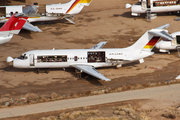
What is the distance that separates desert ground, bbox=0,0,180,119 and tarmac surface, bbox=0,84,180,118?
262 centimetres

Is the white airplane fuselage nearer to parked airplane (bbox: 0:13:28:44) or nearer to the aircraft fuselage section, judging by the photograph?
the aircraft fuselage section

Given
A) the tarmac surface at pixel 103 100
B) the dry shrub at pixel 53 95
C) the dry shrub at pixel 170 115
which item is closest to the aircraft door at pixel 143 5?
the tarmac surface at pixel 103 100

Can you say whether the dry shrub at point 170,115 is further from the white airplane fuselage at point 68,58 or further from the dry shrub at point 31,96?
the dry shrub at point 31,96

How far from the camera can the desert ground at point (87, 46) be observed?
36.7 metres

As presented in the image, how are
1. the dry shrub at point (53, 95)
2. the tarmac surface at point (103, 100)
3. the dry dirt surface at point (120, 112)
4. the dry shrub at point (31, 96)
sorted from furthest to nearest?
1. the dry shrub at point (31, 96)
2. the dry shrub at point (53, 95)
3. the tarmac surface at point (103, 100)
4. the dry dirt surface at point (120, 112)

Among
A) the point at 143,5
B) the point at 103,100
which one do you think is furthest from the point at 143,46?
the point at 143,5

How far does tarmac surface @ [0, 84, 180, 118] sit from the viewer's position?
99.9ft

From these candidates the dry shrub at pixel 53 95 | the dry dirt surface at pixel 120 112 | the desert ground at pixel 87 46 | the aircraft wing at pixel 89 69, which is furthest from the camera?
the aircraft wing at pixel 89 69

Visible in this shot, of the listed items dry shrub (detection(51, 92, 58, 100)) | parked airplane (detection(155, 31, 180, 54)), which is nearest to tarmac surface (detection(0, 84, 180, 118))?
dry shrub (detection(51, 92, 58, 100))

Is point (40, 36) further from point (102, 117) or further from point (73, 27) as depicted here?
point (102, 117)

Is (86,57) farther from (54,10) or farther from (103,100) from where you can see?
(54,10)

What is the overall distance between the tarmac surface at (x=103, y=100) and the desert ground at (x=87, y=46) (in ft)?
8.58

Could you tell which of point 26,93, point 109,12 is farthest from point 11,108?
point 109,12

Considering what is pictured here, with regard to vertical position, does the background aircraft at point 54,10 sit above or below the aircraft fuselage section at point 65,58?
above
